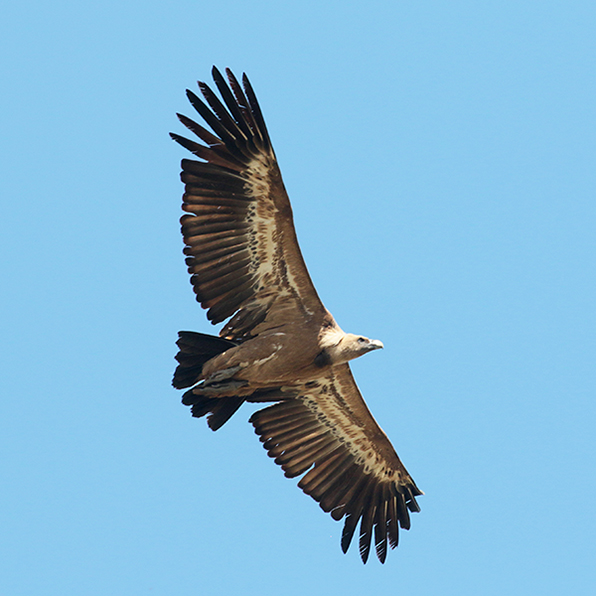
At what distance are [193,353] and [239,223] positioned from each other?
185 centimetres

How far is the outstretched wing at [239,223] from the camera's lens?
12.3 metres

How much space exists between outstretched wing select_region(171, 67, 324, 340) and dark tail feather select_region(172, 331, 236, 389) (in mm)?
304

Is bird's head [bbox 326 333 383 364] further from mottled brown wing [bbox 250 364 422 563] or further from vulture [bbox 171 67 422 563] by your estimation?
mottled brown wing [bbox 250 364 422 563]

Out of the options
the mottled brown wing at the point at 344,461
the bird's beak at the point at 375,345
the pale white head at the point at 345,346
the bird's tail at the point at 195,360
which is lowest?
the mottled brown wing at the point at 344,461

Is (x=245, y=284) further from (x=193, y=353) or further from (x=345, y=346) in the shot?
(x=345, y=346)

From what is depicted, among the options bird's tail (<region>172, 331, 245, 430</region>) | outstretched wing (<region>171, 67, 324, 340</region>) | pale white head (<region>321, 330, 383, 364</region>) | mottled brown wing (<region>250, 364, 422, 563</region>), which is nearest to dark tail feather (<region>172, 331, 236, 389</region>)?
bird's tail (<region>172, 331, 245, 430</region>)

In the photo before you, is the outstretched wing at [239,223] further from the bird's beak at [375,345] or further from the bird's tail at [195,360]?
the bird's beak at [375,345]

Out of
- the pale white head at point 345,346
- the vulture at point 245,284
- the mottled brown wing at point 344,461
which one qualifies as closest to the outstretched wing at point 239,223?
the vulture at point 245,284

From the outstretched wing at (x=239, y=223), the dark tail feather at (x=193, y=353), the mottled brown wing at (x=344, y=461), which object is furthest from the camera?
the mottled brown wing at (x=344, y=461)

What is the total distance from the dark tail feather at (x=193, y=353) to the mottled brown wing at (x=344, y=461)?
1.83 m

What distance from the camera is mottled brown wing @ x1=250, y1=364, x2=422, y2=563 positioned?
14.4 metres

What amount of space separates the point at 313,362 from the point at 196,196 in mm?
2738

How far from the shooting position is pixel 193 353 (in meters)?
12.8

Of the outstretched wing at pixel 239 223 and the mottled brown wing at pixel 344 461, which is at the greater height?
the outstretched wing at pixel 239 223
